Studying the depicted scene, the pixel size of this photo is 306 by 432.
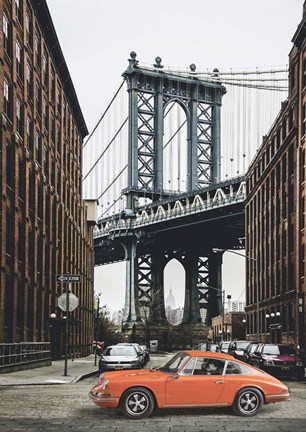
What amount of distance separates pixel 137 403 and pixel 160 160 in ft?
303

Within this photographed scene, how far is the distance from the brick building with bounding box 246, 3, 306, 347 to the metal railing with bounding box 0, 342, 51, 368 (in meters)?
17.2

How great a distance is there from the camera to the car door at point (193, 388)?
15.0m

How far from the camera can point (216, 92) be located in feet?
368

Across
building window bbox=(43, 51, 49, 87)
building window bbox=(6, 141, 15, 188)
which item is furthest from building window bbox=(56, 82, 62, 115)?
building window bbox=(6, 141, 15, 188)

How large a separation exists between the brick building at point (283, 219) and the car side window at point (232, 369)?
35.2 m

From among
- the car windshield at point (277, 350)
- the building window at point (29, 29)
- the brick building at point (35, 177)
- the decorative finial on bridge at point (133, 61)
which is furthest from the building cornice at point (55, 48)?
the decorative finial on bridge at point (133, 61)

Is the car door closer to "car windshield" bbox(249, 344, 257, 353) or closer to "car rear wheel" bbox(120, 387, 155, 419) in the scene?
"car rear wheel" bbox(120, 387, 155, 419)

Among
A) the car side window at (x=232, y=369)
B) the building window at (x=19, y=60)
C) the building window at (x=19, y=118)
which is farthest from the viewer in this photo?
the building window at (x=19, y=60)

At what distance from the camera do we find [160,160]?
106625 millimetres

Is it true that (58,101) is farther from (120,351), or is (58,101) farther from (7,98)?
(120,351)

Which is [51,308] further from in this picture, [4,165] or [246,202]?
[246,202]

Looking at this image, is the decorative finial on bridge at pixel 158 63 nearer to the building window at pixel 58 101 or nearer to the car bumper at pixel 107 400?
the building window at pixel 58 101

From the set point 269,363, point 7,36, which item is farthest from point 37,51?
point 269,363

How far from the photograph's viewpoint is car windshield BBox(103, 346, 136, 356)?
105ft
